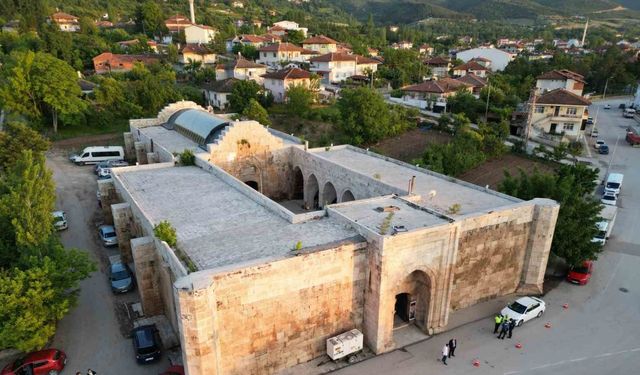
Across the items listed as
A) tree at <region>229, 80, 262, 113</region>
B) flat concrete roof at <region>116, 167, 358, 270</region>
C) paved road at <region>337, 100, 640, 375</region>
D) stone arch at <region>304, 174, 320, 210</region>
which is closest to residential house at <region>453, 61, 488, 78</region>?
tree at <region>229, 80, 262, 113</region>

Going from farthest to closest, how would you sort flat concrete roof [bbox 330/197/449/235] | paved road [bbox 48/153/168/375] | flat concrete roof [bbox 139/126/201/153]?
flat concrete roof [bbox 139/126/201/153] → flat concrete roof [bbox 330/197/449/235] → paved road [bbox 48/153/168/375]

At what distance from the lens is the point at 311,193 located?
3077 cm

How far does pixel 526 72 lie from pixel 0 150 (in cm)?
7741

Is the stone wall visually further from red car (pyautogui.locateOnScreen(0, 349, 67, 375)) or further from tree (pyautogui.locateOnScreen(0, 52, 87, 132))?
tree (pyautogui.locateOnScreen(0, 52, 87, 132))

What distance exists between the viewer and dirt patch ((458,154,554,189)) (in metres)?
36.4

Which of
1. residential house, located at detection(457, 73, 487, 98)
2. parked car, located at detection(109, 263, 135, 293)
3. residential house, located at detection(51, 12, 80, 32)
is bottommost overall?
parked car, located at detection(109, 263, 135, 293)

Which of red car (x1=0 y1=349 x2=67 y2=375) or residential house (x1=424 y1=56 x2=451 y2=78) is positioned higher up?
residential house (x1=424 y1=56 x2=451 y2=78)

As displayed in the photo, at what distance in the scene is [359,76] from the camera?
70750 millimetres

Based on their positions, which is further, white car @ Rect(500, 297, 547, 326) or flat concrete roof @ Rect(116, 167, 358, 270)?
white car @ Rect(500, 297, 547, 326)

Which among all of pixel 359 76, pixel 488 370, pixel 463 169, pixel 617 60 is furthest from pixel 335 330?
pixel 617 60

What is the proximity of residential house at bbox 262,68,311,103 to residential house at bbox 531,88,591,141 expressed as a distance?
28.7 meters

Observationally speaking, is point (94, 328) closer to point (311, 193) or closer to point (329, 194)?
point (329, 194)

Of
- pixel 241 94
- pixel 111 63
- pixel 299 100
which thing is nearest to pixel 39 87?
pixel 241 94

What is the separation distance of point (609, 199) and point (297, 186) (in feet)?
79.8
